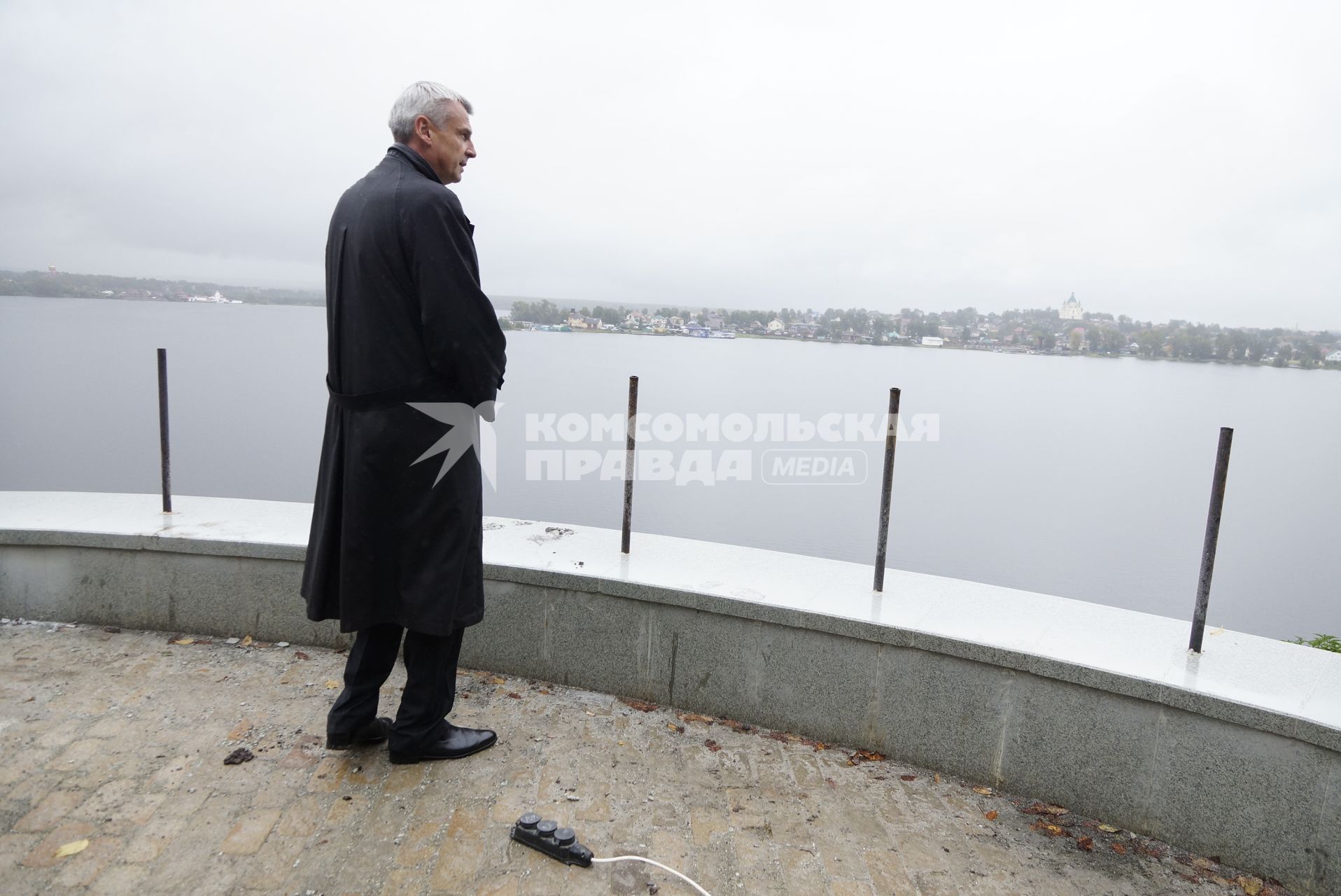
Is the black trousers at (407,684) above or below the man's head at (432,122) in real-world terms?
below

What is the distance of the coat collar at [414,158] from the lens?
6.35 feet

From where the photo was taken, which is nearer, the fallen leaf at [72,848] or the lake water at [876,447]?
the fallen leaf at [72,848]

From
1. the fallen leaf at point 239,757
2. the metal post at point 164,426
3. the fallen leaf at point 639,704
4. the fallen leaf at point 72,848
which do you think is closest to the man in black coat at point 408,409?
the fallen leaf at point 239,757

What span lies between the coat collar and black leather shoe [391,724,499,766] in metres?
1.56

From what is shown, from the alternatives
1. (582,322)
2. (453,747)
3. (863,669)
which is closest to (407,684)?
(453,747)

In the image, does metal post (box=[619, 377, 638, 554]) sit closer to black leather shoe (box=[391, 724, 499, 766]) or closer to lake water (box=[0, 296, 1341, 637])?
lake water (box=[0, 296, 1341, 637])

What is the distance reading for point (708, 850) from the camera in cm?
183

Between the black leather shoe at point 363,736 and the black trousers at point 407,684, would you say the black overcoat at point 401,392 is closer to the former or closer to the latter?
the black trousers at point 407,684

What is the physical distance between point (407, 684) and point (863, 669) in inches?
53.6

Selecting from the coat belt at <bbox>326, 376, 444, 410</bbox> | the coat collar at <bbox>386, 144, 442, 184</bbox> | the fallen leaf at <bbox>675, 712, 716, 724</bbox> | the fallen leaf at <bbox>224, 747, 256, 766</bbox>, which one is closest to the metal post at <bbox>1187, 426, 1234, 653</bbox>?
the fallen leaf at <bbox>675, 712, 716, 724</bbox>

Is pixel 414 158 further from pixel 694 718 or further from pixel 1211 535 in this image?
pixel 1211 535

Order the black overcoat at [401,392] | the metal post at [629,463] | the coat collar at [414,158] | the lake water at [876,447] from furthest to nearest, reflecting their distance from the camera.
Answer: the lake water at [876,447]
the metal post at [629,463]
the coat collar at [414,158]
the black overcoat at [401,392]

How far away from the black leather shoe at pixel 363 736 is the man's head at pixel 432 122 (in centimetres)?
158

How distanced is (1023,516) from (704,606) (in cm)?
362
